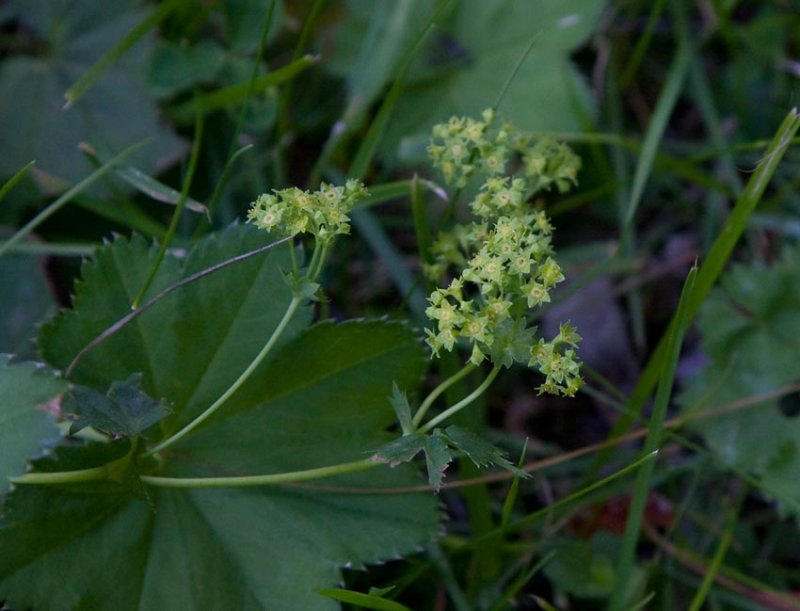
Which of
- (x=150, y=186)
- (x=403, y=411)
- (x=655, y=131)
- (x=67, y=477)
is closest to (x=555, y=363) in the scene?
(x=403, y=411)

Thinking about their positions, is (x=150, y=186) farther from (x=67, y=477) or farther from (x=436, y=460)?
(x=436, y=460)

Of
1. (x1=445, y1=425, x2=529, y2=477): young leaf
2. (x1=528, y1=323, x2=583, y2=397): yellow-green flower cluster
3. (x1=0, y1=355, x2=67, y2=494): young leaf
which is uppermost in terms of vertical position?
(x1=0, y1=355, x2=67, y2=494): young leaf

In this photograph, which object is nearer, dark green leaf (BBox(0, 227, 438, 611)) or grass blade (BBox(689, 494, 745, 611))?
dark green leaf (BBox(0, 227, 438, 611))

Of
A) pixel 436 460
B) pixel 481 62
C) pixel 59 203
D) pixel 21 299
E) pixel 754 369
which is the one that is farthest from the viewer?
pixel 481 62

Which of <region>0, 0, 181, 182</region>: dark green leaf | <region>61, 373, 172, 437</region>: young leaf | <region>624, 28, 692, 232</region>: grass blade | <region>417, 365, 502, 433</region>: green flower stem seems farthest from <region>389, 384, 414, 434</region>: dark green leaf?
<region>0, 0, 181, 182</region>: dark green leaf

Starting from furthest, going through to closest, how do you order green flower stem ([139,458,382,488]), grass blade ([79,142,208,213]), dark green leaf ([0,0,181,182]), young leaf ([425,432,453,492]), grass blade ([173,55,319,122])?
dark green leaf ([0,0,181,182]), grass blade ([173,55,319,122]), grass blade ([79,142,208,213]), green flower stem ([139,458,382,488]), young leaf ([425,432,453,492])

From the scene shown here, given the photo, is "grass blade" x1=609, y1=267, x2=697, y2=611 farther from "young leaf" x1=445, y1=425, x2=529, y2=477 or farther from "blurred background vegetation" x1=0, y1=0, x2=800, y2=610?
"young leaf" x1=445, y1=425, x2=529, y2=477

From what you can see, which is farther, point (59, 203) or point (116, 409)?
point (59, 203)
